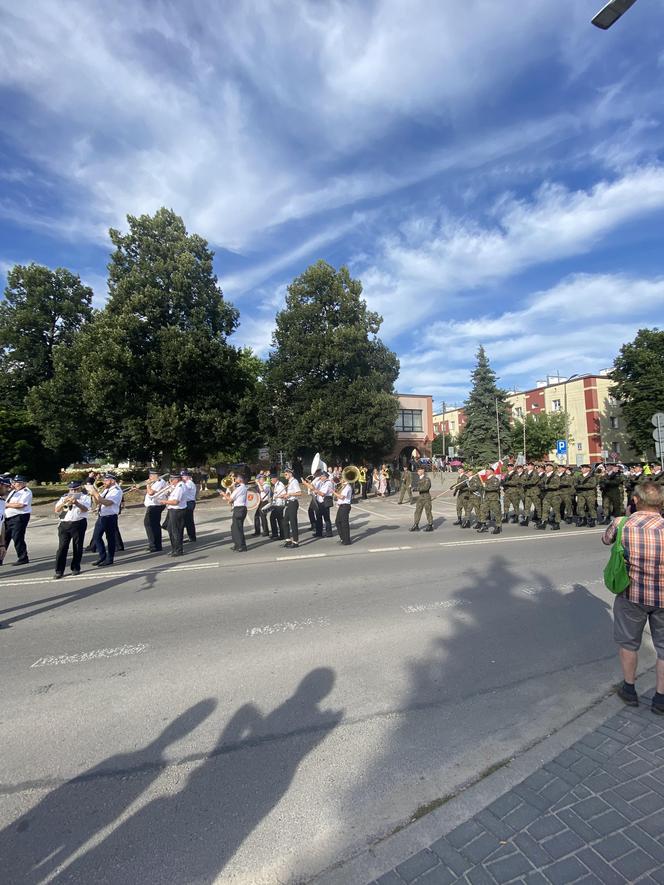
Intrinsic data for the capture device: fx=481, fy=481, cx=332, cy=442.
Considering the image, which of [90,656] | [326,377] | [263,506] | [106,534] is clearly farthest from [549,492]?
[326,377]

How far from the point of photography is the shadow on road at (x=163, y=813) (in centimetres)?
227

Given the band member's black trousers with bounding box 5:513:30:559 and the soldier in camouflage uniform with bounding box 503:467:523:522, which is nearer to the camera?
the band member's black trousers with bounding box 5:513:30:559

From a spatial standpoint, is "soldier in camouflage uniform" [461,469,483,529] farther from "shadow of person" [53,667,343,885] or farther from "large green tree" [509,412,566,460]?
"large green tree" [509,412,566,460]

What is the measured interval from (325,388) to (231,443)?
6350mm

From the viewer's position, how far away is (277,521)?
42.1 ft

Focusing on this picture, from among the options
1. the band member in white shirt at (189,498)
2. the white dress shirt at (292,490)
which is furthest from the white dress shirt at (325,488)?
the band member in white shirt at (189,498)

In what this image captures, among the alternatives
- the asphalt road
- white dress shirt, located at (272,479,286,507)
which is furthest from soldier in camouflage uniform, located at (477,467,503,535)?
white dress shirt, located at (272,479,286,507)

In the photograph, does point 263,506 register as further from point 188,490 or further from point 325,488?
point 188,490

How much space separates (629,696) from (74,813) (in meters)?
3.75

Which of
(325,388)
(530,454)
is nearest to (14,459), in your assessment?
(325,388)

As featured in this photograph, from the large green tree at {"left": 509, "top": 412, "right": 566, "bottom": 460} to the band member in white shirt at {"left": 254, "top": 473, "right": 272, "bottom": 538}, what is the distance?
43057mm

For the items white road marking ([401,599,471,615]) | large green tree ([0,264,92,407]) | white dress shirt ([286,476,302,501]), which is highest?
large green tree ([0,264,92,407])

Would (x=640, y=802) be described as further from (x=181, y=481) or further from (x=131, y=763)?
(x=181, y=481)

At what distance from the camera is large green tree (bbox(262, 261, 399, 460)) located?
27375 millimetres
